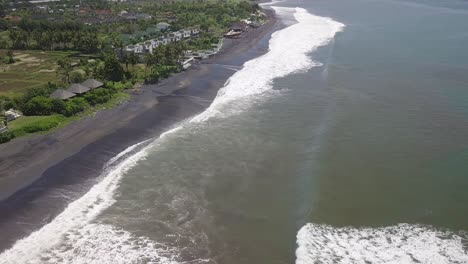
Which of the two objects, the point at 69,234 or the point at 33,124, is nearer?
the point at 69,234

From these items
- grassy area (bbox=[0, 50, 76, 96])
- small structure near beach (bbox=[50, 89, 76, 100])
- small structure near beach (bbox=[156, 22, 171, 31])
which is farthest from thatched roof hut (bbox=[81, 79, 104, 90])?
small structure near beach (bbox=[156, 22, 171, 31])

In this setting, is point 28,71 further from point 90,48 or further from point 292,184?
point 292,184

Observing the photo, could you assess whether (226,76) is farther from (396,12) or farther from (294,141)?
(396,12)

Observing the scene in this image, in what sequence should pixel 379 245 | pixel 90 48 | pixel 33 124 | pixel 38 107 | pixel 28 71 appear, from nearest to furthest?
pixel 379 245
pixel 33 124
pixel 38 107
pixel 28 71
pixel 90 48

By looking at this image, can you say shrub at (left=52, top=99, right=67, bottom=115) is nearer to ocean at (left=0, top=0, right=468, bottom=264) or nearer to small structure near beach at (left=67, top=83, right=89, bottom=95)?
small structure near beach at (left=67, top=83, right=89, bottom=95)

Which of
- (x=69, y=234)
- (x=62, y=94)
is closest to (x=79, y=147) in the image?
(x=62, y=94)

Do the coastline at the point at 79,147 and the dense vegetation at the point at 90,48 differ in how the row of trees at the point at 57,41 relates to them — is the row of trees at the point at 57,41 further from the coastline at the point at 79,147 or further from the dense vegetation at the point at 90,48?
the coastline at the point at 79,147

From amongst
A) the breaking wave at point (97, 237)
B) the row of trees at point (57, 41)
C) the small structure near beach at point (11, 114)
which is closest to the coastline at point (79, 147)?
the breaking wave at point (97, 237)
